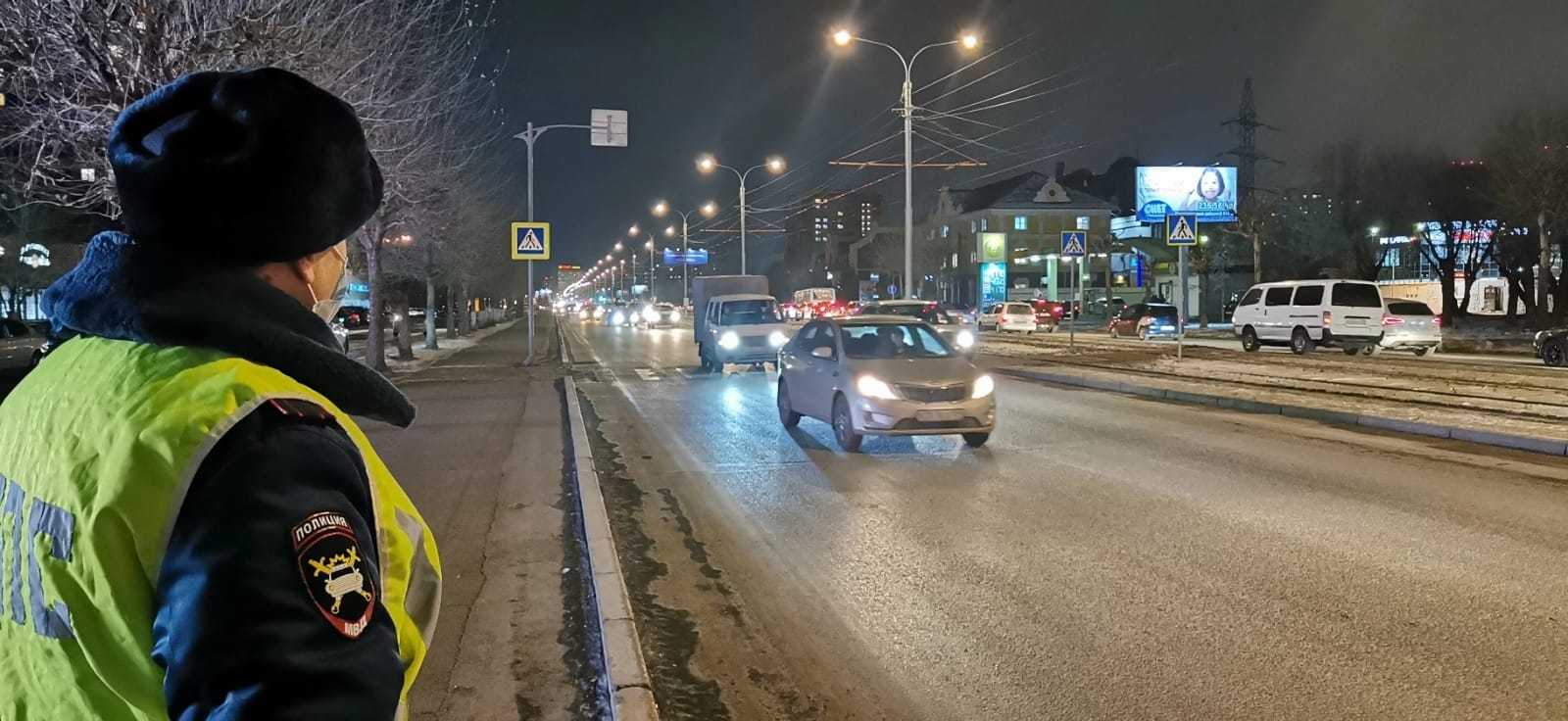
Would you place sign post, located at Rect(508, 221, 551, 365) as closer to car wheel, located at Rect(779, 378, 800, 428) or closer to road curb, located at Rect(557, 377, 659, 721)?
car wheel, located at Rect(779, 378, 800, 428)

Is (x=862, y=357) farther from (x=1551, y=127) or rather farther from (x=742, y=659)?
(x=1551, y=127)

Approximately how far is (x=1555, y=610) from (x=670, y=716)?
187 inches

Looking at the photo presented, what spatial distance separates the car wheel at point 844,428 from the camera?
39.8ft

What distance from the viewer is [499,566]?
22.7 feet

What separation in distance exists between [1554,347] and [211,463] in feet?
92.9

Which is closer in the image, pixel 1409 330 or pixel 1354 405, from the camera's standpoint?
pixel 1354 405

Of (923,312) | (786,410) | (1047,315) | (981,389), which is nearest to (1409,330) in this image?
(923,312)

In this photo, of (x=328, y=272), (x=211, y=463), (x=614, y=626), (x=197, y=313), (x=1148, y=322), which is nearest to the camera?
(x=211, y=463)

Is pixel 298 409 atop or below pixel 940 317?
below

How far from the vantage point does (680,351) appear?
36.2m

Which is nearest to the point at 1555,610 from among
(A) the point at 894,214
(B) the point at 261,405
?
(B) the point at 261,405

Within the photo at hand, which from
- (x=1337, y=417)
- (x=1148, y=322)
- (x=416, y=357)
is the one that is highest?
(x=1148, y=322)

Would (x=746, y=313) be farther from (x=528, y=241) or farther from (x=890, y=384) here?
(x=890, y=384)

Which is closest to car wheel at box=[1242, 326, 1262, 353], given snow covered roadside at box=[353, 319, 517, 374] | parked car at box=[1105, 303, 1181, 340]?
parked car at box=[1105, 303, 1181, 340]
